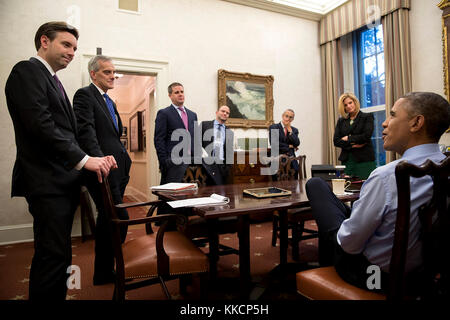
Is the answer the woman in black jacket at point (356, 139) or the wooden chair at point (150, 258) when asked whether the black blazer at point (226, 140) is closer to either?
the woman in black jacket at point (356, 139)

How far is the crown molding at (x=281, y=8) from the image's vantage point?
214 inches

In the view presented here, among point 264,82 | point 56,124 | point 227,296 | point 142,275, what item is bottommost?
point 227,296

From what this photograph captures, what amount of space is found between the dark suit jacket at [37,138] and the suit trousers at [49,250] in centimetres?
7

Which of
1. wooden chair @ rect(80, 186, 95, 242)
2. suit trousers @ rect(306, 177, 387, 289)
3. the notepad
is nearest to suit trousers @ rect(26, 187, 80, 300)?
the notepad

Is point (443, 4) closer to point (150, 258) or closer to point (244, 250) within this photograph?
point (244, 250)

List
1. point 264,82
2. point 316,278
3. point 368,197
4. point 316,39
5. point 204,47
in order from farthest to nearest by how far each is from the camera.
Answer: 1. point 316,39
2. point 264,82
3. point 204,47
4. point 316,278
5. point 368,197

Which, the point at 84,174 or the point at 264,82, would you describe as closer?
the point at 84,174

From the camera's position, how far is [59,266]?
146cm

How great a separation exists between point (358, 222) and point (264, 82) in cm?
475

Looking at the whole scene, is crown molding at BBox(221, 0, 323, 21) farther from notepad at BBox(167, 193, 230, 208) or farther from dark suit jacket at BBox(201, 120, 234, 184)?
notepad at BBox(167, 193, 230, 208)

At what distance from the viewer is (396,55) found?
4559mm

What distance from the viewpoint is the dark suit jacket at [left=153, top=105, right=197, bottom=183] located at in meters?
3.53

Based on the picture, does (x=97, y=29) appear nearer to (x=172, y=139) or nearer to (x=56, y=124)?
(x=172, y=139)
